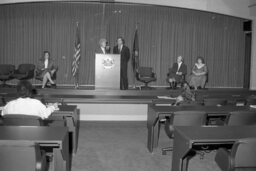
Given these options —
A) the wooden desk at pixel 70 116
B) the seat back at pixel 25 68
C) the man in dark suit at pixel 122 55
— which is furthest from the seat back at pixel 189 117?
the seat back at pixel 25 68

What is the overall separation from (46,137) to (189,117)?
1921mm

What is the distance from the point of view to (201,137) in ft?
8.94

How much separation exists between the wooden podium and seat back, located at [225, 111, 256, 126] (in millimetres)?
4664

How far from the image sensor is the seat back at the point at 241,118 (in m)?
3.79

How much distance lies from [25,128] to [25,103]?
2.02 feet

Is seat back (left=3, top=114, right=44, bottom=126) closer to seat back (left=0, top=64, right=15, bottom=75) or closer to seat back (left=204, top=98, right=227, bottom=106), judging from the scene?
seat back (left=204, top=98, right=227, bottom=106)

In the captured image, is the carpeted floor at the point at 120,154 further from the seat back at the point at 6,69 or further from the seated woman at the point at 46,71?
the seat back at the point at 6,69

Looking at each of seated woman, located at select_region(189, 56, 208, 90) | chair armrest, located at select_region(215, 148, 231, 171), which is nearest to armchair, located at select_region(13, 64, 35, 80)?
seated woman, located at select_region(189, 56, 208, 90)

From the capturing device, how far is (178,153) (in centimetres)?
298

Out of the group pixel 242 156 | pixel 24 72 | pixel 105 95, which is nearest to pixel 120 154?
pixel 242 156

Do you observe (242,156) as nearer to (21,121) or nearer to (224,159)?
(224,159)

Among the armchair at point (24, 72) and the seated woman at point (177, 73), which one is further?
the seated woman at point (177, 73)

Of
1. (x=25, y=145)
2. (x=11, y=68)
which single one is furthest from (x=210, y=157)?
(x=11, y=68)

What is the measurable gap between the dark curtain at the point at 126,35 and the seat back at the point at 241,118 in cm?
738
